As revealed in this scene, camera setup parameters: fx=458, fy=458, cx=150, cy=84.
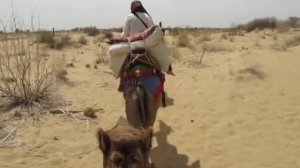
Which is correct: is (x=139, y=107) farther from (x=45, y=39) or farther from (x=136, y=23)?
(x=45, y=39)

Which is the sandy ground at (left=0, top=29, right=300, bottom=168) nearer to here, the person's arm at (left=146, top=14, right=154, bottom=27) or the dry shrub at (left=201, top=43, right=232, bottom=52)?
the person's arm at (left=146, top=14, right=154, bottom=27)

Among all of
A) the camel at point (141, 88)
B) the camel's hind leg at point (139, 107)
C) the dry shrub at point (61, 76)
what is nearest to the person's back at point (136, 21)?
the camel at point (141, 88)

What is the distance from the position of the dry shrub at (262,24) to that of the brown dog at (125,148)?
35.3 meters

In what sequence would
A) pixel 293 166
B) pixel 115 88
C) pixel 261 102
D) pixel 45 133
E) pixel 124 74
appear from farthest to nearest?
pixel 115 88 → pixel 261 102 → pixel 45 133 → pixel 293 166 → pixel 124 74

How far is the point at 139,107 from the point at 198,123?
3.27 m

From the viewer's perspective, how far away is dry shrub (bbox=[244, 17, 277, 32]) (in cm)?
3757

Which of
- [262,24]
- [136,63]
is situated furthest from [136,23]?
[262,24]

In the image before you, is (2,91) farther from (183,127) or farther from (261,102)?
(261,102)

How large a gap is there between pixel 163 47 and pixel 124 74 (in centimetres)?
70

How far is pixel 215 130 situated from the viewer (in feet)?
26.6

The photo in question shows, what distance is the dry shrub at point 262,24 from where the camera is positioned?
37.6 m

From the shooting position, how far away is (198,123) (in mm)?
8508

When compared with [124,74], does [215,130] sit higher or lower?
lower

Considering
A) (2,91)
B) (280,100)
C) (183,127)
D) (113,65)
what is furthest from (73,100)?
(280,100)
